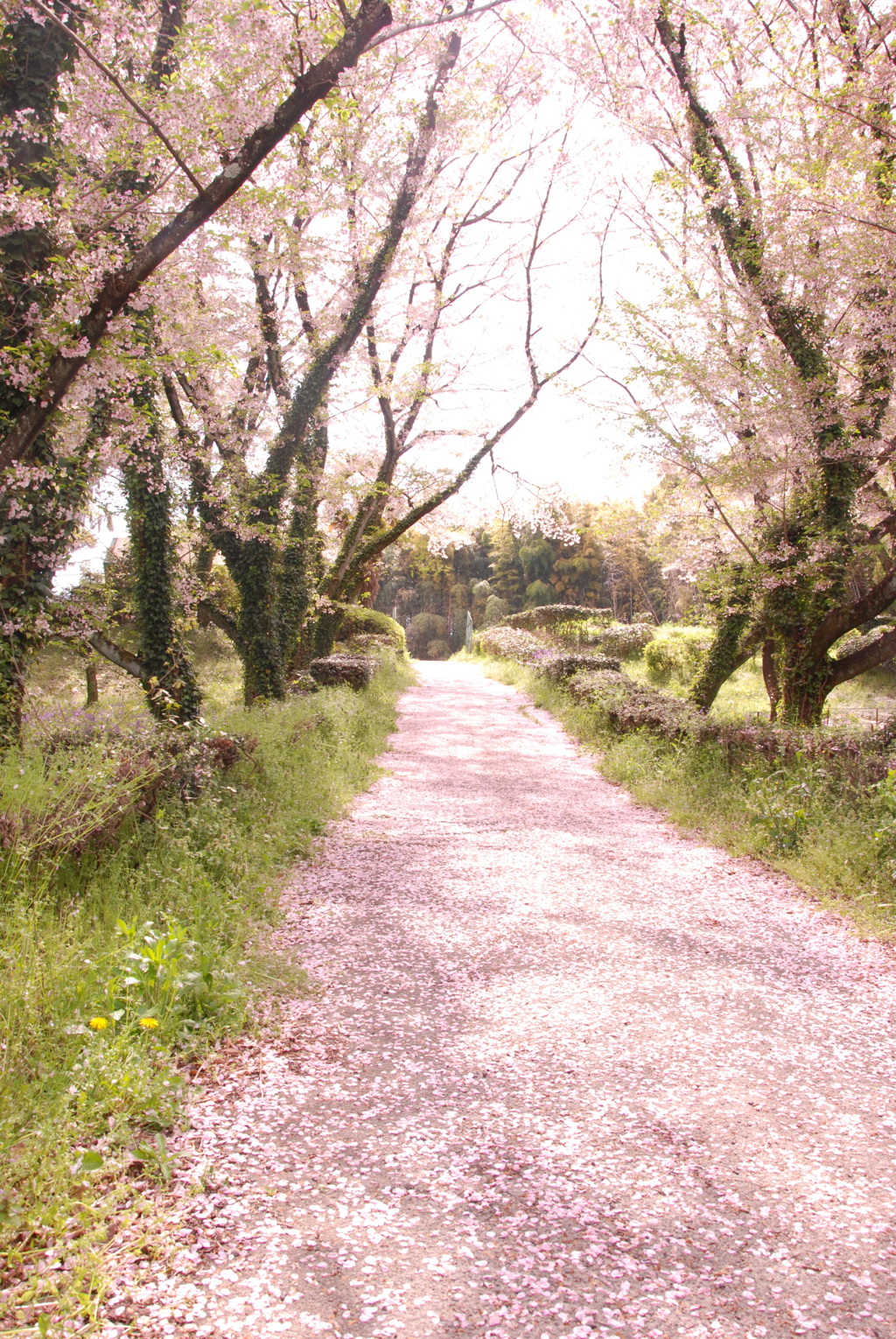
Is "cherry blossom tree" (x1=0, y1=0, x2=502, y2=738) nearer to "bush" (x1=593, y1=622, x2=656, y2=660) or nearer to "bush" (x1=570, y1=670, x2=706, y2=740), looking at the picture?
"bush" (x1=570, y1=670, x2=706, y2=740)

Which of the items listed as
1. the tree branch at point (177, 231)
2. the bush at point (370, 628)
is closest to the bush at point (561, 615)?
the bush at point (370, 628)

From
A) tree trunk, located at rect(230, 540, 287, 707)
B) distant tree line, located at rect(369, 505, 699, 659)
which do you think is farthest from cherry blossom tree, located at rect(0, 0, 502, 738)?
distant tree line, located at rect(369, 505, 699, 659)

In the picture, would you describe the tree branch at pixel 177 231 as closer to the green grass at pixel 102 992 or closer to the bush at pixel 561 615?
the green grass at pixel 102 992

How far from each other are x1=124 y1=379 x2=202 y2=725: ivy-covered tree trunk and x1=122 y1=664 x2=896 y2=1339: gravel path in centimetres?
362

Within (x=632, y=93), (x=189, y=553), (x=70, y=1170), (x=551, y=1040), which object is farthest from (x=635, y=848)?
(x=632, y=93)

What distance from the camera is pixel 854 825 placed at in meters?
5.49

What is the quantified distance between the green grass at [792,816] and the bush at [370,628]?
13.9 m

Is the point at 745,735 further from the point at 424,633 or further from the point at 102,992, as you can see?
the point at 424,633

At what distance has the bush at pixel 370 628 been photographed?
22.3m

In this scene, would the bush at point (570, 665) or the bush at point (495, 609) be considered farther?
the bush at point (495, 609)

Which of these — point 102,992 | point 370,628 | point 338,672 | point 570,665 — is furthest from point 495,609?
point 102,992

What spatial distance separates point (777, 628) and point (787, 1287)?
815 cm

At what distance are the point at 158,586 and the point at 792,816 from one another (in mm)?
6425

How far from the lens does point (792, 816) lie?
602 cm
